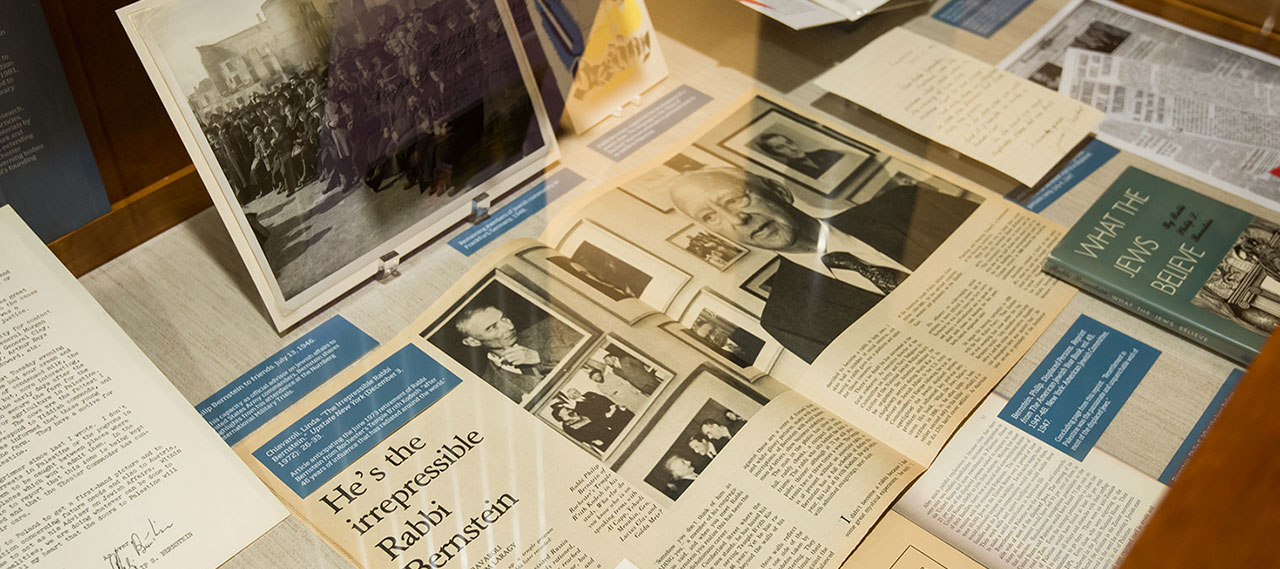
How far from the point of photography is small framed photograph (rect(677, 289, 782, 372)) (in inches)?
31.2

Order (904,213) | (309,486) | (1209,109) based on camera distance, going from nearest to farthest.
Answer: (309,486) < (904,213) < (1209,109)

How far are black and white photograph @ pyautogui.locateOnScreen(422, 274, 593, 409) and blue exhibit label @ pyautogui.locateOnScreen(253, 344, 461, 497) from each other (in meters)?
0.02

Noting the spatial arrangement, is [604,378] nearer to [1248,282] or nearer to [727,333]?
[727,333]

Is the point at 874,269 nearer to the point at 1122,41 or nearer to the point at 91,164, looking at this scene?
the point at 1122,41

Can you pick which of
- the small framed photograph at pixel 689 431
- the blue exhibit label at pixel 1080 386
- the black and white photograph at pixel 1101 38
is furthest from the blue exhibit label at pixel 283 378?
the black and white photograph at pixel 1101 38

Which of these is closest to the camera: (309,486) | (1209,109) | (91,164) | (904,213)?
(309,486)

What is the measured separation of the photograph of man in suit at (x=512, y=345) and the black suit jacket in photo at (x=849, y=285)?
16 centimetres

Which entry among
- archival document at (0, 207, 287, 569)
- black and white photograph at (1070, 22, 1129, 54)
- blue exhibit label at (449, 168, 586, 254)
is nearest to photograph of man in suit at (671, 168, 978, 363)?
blue exhibit label at (449, 168, 586, 254)

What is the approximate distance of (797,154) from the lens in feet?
3.18

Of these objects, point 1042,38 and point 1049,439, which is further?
point 1042,38

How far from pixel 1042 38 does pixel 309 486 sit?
887 millimetres

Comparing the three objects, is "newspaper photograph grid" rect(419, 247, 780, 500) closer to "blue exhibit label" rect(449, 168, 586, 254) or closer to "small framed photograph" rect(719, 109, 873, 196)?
"blue exhibit label" rect(449, 168, 586, 254)

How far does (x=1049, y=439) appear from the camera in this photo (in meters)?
0.75

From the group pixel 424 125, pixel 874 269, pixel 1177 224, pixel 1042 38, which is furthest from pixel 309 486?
pixel 1042 38
